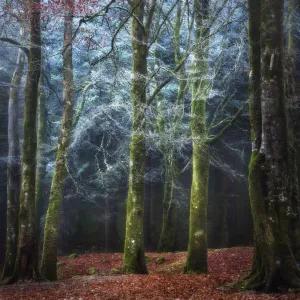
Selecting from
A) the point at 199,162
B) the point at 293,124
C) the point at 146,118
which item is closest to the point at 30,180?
the point at 146,118

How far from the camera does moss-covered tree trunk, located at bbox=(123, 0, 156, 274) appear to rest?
1034cm

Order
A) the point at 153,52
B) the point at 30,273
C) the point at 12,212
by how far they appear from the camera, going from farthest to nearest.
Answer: the point at 153,52
the point at 12,212
the point at 30,273

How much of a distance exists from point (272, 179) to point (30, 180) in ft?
21.4

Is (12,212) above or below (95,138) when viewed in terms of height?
below

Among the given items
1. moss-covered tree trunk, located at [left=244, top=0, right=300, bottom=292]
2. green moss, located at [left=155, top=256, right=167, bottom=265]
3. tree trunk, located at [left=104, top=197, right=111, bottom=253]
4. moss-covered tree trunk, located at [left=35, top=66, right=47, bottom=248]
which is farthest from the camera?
tree trunk, located at [left=104, top=197, right=111, bottom=253]

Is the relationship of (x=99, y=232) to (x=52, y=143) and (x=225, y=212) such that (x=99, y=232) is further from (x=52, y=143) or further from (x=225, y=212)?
(x=225, y=212)

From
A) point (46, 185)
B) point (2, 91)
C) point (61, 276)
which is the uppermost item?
point (2, 91)

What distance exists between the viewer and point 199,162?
38.4ft

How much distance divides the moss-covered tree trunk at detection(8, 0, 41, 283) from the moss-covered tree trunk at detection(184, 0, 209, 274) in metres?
4.38

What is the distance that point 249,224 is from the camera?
22.9m

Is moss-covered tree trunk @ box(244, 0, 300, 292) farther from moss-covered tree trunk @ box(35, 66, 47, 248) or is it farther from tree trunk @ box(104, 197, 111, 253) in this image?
tree trunk @ box(104, 197, 111, 253)

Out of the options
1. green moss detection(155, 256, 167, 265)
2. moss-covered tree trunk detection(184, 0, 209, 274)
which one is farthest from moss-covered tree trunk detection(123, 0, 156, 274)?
green moss detection(155, 256, 167, 265)

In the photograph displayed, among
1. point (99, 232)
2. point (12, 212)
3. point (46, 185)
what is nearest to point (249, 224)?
point (99, 232)

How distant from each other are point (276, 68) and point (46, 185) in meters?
18.5
